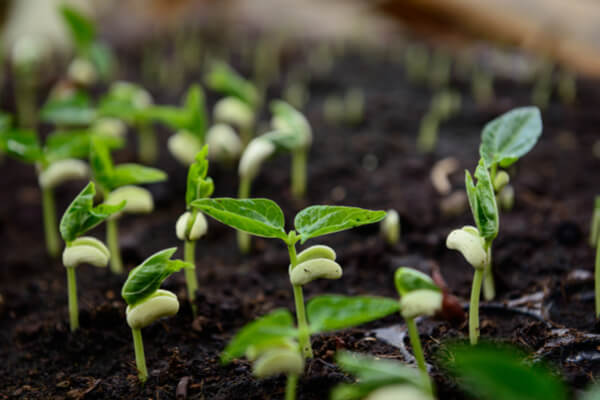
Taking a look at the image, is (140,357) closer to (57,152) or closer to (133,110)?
(57,152)

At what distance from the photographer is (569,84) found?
A: 1920 mm

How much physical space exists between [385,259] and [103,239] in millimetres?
617

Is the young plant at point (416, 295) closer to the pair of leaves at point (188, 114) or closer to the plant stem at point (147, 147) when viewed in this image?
the pair of leaves at point (188, 114)

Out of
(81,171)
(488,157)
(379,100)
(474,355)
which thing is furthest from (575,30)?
(474,355)

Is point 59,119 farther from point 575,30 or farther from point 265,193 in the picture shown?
point 575,30

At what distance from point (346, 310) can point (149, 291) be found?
0.25 metres

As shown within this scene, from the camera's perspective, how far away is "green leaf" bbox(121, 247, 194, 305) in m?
0.66

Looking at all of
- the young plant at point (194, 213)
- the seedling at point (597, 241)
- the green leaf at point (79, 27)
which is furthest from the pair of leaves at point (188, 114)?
the seedling at point (597, 241)

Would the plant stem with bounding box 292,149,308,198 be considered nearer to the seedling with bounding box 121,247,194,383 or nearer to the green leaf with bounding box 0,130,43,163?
the green leaf with bounding box 0,130,43,163

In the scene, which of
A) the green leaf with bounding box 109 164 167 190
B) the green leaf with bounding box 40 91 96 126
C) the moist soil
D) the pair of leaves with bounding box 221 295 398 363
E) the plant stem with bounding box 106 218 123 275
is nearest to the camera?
the pair of leaves with bounding box 221 295 398 363

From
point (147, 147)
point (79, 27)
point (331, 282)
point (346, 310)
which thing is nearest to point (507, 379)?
point (346, 310)

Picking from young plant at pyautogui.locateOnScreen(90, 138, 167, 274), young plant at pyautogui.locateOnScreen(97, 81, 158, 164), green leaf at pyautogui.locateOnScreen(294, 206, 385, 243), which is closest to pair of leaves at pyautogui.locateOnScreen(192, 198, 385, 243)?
green leaf at pyautogui.locateOnScreen(294, 206, 385, 243)

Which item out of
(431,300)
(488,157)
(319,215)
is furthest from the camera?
(488,157)

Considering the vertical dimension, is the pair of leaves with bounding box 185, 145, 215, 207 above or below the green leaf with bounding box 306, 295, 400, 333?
above
